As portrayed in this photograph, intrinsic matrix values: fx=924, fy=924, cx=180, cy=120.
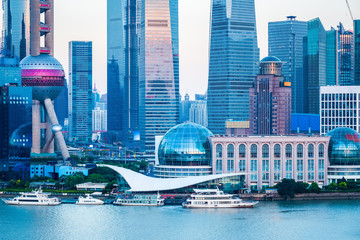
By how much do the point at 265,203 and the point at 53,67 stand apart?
53417mm

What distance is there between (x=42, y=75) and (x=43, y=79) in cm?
71

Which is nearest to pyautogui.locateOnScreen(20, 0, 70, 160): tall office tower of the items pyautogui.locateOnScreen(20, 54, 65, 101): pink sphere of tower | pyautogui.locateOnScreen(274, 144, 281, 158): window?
pyautogui.locateOnScreen(20, 54, 65, 101): pink sphere of tower

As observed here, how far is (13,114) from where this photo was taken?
143625 millimetres

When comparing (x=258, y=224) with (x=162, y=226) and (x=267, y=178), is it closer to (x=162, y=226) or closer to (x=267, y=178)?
(x=162, y=226)

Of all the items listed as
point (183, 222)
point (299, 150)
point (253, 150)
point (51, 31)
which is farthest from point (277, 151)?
point (51, 31)

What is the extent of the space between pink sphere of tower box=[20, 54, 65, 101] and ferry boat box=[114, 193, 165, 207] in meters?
43.6

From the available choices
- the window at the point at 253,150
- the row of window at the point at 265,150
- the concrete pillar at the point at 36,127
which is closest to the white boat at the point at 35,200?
the row of window at the point at 265,150

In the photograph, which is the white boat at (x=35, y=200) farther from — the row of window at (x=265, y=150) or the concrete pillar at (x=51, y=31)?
the concrete pillar at (x=51, y=31)

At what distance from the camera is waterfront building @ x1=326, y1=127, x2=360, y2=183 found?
414 feet

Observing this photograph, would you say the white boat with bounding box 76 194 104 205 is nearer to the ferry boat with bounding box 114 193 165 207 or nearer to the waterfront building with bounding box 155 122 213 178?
the ferry boat with bounding box 114 193 165 207

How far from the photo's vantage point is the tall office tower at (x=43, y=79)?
15288cm

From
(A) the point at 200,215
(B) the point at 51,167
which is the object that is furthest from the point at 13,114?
(A) the point at 200,215

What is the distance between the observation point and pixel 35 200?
118 m

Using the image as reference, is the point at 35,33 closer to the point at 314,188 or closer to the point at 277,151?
the point at 277,151
